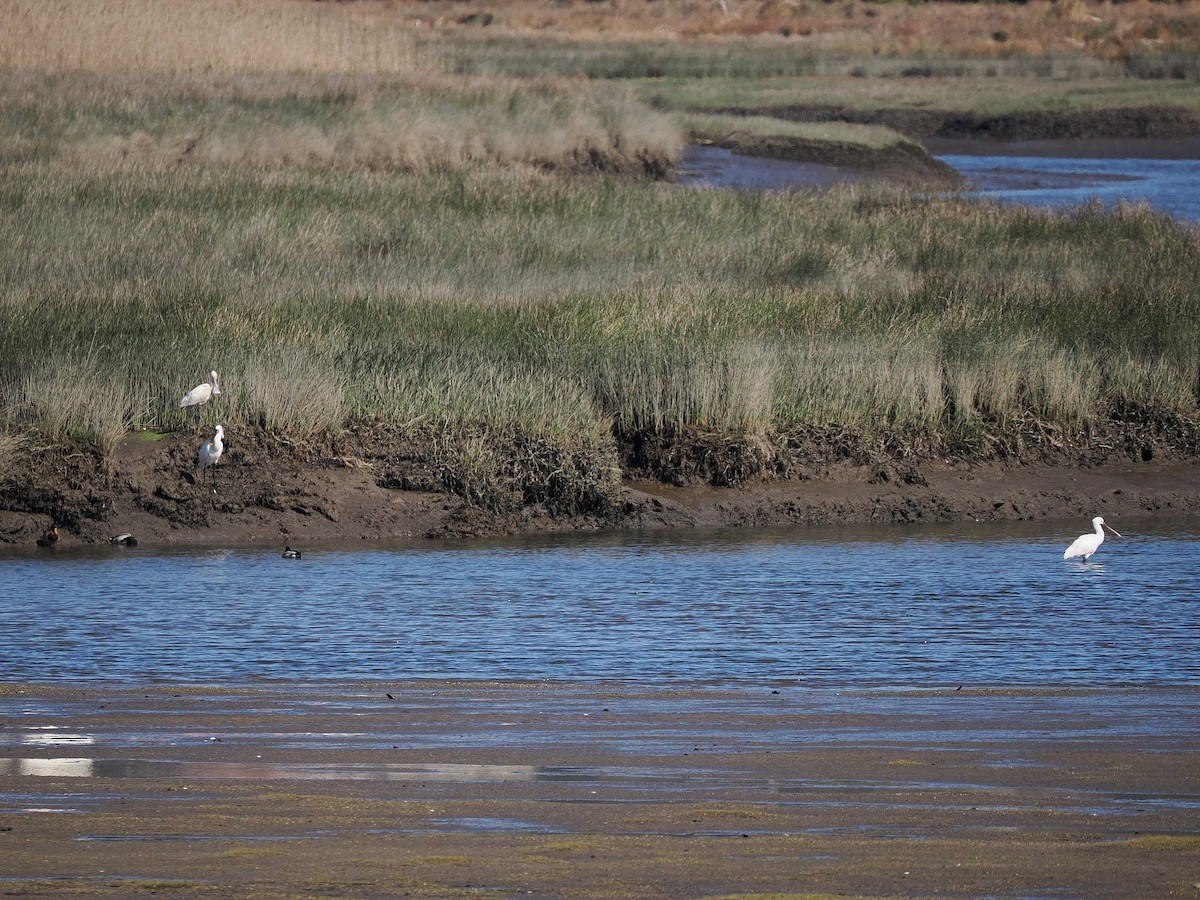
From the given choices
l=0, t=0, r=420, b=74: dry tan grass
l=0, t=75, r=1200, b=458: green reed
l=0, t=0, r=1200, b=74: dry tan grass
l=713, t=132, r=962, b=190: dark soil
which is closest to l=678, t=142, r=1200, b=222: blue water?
l=713, t=132, r=962, b=190: dark soil

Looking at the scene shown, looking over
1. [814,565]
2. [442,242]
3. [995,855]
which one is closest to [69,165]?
[442,242]

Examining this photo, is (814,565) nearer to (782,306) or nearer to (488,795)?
(782,306)

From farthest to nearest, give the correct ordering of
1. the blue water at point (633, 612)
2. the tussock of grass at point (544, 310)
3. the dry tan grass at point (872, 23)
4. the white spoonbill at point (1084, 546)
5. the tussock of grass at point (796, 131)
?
the dry tan grass at point (872, 23)
the tussock of grass at point (796, 131)
the tussock of grass at point (544, 310)
the white spoonbill at point (1084, 546)
the blue water at point (633, 612)

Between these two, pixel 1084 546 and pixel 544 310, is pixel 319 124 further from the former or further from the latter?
pixel 1084 546

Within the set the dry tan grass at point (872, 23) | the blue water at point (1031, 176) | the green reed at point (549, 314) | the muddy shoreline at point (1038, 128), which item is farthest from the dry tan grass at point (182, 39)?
the dry tan grass at point (872, 23)

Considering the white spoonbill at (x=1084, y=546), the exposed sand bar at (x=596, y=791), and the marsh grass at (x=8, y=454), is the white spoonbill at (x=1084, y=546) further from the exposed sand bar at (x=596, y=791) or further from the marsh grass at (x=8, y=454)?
the marsh grass at (x=8, y=454)

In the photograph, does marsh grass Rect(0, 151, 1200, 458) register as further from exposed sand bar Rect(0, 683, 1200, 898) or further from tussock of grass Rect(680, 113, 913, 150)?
tussock of grass Rect(680, 113, 913, 150)

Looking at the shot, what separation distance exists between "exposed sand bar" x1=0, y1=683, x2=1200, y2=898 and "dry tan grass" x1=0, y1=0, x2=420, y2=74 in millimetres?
29336

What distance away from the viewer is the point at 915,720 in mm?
7289

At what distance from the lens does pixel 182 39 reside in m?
37.2

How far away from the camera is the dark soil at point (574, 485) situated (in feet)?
43.5

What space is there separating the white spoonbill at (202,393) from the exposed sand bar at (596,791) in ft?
18.3

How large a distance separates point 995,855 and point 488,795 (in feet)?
5.40

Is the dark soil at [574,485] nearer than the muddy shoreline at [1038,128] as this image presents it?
Yes
